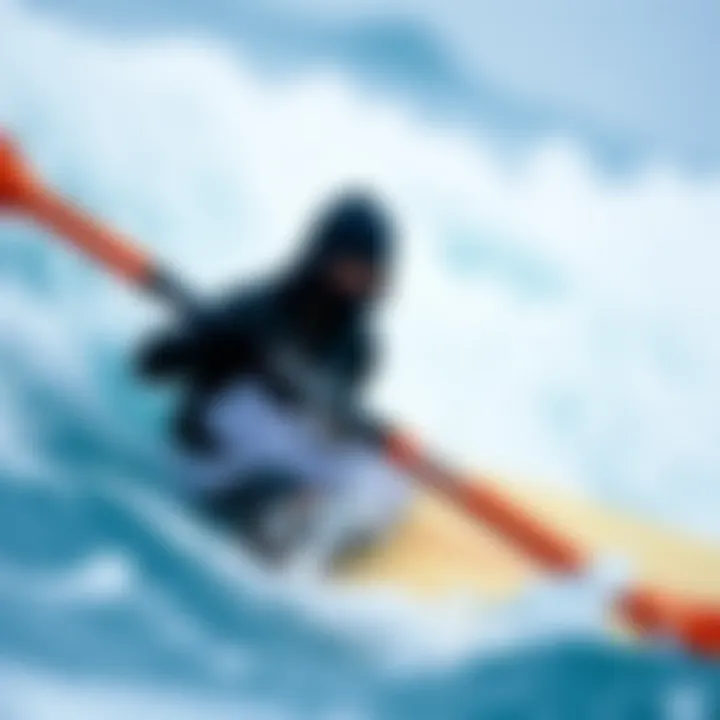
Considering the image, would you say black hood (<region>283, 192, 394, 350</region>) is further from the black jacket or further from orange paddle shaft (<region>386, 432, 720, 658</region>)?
orange paddle shaft (<region>386, 432, 720, 658</region>)

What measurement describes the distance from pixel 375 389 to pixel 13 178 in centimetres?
33

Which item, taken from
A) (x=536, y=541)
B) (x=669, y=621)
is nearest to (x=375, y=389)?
(x=536, y=541)

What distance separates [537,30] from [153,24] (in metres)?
0.33

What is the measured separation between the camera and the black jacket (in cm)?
116

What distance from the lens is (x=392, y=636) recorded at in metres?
1.15

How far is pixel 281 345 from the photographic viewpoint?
3.84 ft

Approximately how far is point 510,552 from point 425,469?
3.7 inches

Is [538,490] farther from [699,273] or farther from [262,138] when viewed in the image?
[262,138]

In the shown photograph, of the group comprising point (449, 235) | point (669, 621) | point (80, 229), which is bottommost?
point (669, 621)

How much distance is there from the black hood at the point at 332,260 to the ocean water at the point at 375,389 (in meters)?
0.02

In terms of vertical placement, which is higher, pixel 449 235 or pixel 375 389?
pixel 449 235

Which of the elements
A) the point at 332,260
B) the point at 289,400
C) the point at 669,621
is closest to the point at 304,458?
the point at 289,400

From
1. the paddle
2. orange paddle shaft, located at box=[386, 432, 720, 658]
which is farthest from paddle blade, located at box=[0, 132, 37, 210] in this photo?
orange paddle shaft, located at box=[386, 432, 720, 658]

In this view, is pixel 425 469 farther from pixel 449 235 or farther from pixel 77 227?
pixel 77 227
